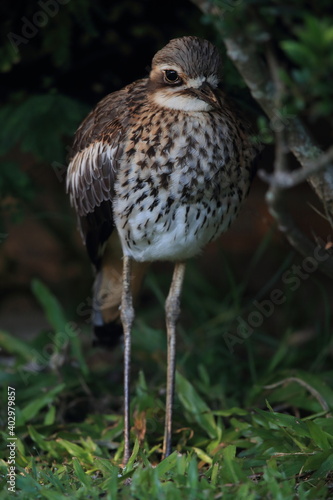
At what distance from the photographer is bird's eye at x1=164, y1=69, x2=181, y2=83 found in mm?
3338

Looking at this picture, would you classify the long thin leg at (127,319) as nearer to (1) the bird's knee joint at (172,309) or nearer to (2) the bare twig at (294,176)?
(1) the bird's knee joint at (172,309)

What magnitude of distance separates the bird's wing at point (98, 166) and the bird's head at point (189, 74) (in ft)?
0.97

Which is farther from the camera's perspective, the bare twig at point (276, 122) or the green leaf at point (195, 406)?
the green leaf at point (195, 406)

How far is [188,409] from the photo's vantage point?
3996mm

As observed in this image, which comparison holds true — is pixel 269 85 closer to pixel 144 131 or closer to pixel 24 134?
pixel 144 131

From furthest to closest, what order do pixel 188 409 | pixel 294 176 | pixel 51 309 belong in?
pixel 51 309 → pixel 188 409 → pixel 294 176

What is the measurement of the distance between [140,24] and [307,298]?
2355mm

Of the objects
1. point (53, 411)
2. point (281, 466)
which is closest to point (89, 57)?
point (53, 411)

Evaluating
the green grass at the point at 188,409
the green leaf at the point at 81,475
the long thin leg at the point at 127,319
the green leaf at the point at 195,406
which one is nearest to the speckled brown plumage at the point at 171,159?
the long thin leg at the point at 127,319

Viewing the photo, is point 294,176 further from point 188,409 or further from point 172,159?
point 188,409

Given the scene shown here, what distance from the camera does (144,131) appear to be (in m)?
3.46

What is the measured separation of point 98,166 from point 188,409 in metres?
1.38

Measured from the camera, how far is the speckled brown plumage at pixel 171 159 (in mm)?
3348

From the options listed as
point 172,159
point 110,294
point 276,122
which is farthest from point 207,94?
point 110,294
